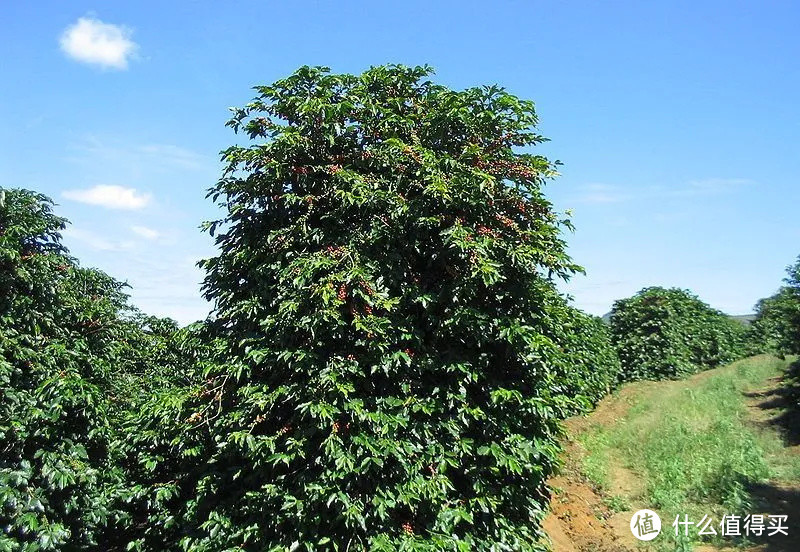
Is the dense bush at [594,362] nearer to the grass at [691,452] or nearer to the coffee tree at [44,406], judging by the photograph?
the grass at [691,452]

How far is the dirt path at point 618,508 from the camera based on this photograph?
725 centimetres

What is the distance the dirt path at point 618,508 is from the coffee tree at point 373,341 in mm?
1360

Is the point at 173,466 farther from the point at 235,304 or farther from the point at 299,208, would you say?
the point at 299,208

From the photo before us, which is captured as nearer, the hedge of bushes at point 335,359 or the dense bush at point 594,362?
the hedge of bushes at point 335,359

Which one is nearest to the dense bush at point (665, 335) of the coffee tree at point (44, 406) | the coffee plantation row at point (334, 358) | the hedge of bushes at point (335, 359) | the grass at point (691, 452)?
the grass at point (691, 452)

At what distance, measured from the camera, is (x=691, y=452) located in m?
10.0

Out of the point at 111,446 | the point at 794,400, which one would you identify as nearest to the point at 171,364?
the point at 111,446

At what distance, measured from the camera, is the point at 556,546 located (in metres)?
7.27

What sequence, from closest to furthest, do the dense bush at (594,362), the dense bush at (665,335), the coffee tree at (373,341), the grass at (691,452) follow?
the coffee tree at (373,341) < the grass at (691,452) < the dense bush at (594,362) < the dense bush at (665,335)

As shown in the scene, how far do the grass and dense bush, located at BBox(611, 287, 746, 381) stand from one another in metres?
2.89

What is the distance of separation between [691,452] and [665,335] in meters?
9.65

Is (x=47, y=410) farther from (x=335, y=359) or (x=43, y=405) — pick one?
(x=335, y=359)

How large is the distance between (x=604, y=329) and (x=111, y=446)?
1732 cm

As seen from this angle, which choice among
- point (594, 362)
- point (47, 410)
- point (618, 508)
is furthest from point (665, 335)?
point (47, 410)
